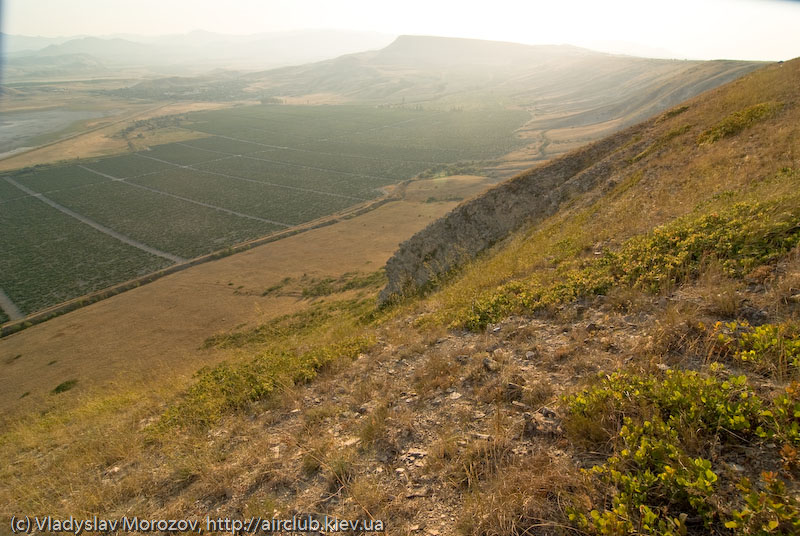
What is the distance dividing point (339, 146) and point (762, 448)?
148447mm

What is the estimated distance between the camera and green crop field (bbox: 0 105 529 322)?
56.2 meters

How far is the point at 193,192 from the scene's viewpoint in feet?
300

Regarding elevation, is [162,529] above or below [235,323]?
above

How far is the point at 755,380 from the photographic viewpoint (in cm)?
401

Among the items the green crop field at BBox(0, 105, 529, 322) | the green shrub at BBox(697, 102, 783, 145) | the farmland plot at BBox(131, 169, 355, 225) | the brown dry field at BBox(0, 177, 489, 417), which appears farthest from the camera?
the farmland plot at BBox(131, 169, 355, 225)

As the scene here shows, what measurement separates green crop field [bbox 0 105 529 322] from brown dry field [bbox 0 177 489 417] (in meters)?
10.8

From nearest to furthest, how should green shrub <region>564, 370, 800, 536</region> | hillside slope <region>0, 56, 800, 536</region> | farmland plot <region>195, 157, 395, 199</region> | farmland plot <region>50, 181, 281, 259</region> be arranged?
1. green shrub <region>564, 370, 800, 536</region>
2. hillside slope <region>0, 56, 800, 536</region>
3. farmland plot <region>50, 181, 281, 259</region>
4. farmland plot <region>195, 157, 395, 199</region>

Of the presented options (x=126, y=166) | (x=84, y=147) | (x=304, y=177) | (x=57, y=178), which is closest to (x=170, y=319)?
(x=304, y=177)

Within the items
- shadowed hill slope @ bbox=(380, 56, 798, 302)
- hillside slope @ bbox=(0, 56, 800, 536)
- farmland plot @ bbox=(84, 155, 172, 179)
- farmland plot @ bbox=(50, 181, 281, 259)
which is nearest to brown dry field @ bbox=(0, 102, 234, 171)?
farmland plot @ bbox=(84, 155, 172, 179)

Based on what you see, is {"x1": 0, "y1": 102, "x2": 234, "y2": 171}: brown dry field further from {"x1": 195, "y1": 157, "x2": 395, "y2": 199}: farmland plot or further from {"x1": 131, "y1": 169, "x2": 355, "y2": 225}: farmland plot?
{"x1": 131, "y1": 169, "x2": 355, "y2": 225}: farmland plot

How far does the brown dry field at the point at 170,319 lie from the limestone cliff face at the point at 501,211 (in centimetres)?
933

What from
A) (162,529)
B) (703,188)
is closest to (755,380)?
(162,529)

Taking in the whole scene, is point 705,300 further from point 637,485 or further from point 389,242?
point 389,242

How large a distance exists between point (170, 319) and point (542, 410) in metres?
37.4
